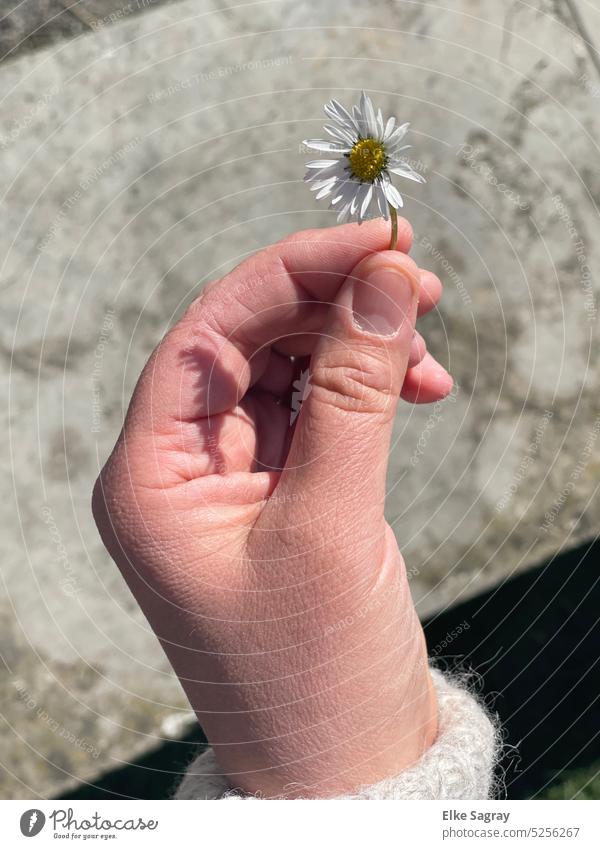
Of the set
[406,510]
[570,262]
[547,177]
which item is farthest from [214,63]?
[406,510]

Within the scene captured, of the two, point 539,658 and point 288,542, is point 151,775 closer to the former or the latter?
point 539,658

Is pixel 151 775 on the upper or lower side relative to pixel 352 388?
lower

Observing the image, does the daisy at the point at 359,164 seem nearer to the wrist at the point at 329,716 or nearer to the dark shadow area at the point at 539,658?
the wrist at the point at 329,716
